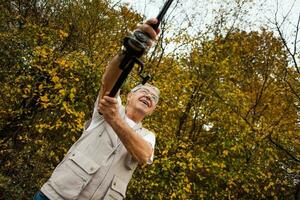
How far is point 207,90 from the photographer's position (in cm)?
1516

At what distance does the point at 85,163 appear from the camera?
2.60 meters

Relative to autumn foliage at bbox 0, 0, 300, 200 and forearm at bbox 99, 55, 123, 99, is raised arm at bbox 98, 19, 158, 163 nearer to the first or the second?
forearm at bbox 99, 55, 123, 99

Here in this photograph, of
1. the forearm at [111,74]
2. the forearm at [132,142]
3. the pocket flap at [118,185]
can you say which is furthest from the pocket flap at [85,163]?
the forearm at [111,74]

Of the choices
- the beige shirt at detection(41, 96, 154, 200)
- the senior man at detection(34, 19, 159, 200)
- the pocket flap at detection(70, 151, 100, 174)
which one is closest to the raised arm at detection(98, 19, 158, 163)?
the senior man at detection(34, 19, 159, 200)

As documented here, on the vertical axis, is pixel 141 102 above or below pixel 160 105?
below

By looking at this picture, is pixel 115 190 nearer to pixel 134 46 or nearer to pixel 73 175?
pixel 73 175

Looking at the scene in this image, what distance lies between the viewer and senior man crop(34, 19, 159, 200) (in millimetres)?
2537

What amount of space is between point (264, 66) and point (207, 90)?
416 cm

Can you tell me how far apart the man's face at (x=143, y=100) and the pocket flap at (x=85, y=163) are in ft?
2.22

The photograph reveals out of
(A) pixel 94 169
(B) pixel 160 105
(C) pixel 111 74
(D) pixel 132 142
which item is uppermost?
(B) pixel 160 105

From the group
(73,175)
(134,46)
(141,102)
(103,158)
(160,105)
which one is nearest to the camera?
(134,46)

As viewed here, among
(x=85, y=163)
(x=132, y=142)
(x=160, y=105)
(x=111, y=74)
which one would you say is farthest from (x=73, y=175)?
(x=160, y=105)

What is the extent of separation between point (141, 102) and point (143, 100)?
1.0 inches

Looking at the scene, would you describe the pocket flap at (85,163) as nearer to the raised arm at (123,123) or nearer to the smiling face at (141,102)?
the raised arm at (123,123)
